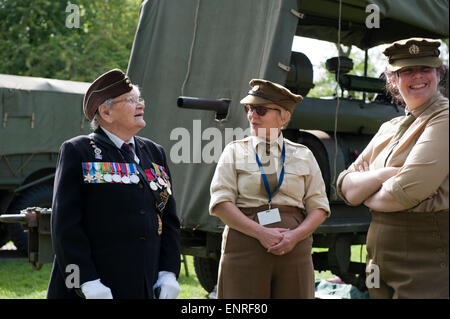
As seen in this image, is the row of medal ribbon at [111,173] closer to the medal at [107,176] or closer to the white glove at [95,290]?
the medal at [107,176]

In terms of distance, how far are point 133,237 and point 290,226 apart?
794 millimetres

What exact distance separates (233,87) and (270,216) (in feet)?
6.34

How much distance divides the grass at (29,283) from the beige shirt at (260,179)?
11.1ft

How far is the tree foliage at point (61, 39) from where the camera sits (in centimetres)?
1680

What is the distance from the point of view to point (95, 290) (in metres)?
2.54

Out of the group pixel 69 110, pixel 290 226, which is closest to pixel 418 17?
pixel 290 226

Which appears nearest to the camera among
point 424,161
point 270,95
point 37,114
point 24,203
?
point 424,161

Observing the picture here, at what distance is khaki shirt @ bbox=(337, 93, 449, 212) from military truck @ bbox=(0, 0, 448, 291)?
6.76 ft

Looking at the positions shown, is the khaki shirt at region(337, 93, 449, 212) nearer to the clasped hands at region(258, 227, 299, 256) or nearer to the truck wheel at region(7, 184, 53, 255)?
the clasped hands at region(258, 227, 299, 256)

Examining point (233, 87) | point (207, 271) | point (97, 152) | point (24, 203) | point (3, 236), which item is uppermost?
point (233, 87)

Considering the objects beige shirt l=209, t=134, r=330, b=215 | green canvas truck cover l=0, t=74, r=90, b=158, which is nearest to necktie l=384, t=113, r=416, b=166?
beige shirt l=209, t=134, r=330, b=215

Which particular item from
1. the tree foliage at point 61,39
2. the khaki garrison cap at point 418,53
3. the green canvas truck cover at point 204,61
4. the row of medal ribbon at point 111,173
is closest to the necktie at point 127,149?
the row of medal ribbon at point 111,173

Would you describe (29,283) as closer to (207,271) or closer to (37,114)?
(207,271)

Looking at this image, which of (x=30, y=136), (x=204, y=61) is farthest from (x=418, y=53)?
(x=30, y=136)
